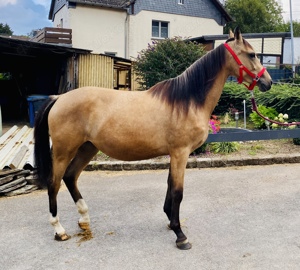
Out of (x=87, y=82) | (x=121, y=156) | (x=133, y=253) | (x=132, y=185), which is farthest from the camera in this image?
(x=87, y=82)

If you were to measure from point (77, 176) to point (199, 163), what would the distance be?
9.90 feet

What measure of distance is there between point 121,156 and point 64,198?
164 cm

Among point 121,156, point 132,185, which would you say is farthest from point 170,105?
point 132,185

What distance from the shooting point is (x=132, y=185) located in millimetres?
4965

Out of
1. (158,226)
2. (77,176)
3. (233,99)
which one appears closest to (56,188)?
(77,176)

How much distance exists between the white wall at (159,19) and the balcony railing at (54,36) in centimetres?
454

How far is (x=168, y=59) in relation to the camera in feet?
31.3

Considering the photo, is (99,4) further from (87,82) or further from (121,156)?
(121,156)

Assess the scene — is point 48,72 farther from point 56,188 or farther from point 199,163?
point 56,188

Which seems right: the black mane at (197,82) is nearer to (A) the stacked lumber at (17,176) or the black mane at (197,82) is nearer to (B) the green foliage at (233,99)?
(A) the stacked lumber at (17,176)

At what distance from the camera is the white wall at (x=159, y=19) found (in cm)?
2166

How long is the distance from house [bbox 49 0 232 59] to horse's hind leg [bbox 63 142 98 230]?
18.4 metres

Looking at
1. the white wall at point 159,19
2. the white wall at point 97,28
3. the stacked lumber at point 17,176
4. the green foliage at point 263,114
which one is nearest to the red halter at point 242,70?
the stacked lumber at point 17,176

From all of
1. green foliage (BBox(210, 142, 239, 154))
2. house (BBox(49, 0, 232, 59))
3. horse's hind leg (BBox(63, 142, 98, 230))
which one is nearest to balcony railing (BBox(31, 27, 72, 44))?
house (BBox(49, 0, 232, 59))
